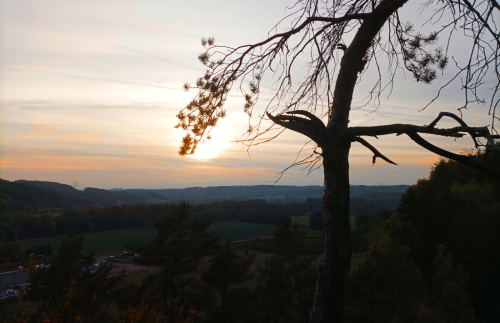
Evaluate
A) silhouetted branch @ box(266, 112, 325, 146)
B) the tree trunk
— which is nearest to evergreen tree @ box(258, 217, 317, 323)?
the tree trunk

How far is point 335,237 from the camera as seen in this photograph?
2898 mm

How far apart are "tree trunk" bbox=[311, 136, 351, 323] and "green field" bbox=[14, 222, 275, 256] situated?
44812mm

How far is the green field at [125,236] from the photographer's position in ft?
159

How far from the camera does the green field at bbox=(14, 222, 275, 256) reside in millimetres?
48412

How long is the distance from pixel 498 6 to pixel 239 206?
69503mm

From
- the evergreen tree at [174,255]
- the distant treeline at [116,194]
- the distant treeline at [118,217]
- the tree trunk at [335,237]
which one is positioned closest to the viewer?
the tree trunk at [335,237]

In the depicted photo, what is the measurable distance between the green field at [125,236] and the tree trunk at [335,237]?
4481 cm

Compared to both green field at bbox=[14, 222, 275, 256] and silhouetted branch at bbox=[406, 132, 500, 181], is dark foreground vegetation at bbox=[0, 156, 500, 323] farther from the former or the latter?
green field at bbox=[14, 222, 275, 256]

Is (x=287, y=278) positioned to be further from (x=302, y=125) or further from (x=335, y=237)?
(x=302, y=125)

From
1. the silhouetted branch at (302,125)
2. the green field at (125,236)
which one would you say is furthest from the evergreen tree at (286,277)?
the green field at (125,236)

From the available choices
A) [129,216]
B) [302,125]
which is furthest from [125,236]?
[302,125]

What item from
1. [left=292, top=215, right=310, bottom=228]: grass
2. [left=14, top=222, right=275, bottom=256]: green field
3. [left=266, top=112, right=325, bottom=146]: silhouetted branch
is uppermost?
[left=266, top=112, right=325, bottom=146]: silhouetted branch

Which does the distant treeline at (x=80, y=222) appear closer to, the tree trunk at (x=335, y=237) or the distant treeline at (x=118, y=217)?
the distant treeline at (x=118, y=217)

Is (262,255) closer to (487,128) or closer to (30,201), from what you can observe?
(487,128)
